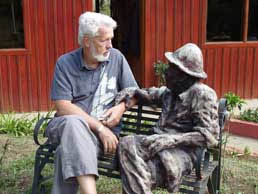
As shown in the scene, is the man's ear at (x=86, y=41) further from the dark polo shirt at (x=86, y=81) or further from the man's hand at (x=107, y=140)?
the man's hand at (x=107, y=140)

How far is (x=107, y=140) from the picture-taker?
2.83 m

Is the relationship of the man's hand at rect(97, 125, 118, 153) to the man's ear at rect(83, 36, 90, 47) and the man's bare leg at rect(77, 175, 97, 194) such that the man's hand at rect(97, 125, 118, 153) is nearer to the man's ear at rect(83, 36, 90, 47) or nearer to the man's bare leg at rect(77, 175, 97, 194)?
the man's bare leg at rect(77, 175, 97, 194)

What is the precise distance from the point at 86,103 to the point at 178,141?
841mm

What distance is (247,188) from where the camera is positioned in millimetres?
3705

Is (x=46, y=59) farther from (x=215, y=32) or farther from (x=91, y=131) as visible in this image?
(x=91, y=131)

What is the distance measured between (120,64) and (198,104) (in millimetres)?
828

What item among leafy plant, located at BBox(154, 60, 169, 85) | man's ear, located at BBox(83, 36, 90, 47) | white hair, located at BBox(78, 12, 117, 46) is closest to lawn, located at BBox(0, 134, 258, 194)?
man's ear, located at BBox(83, 36, 90, 47)

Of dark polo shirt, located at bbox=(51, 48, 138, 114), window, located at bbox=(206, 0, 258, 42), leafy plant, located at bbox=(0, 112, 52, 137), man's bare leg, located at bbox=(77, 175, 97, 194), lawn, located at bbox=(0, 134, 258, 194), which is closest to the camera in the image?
man's bare leg, located at bbox=(77, 175, 97, 194)

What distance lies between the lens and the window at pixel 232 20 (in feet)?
22.9

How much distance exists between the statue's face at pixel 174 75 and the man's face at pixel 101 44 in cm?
52

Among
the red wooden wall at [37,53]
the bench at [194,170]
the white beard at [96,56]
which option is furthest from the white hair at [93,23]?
the red wooden wall at [37,53]

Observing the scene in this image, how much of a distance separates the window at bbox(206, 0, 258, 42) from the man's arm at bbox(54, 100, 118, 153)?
4487mm

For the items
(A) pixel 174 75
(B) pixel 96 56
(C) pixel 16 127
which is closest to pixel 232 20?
(C) pixel 16 127

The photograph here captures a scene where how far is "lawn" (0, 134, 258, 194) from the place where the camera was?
369 cm
